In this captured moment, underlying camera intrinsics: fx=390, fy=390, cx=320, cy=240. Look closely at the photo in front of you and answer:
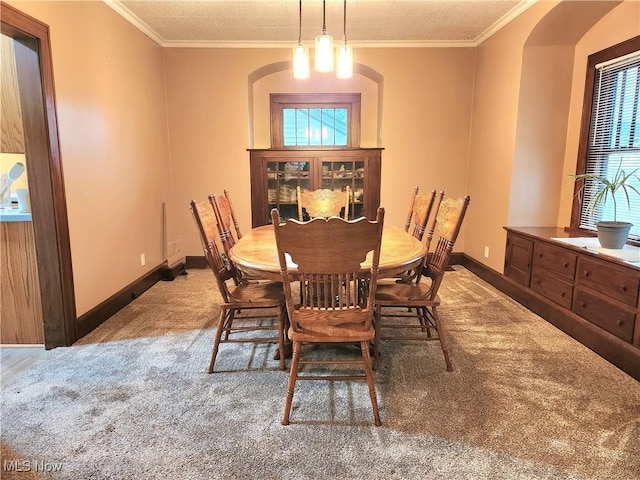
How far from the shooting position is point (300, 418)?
72.4 inches

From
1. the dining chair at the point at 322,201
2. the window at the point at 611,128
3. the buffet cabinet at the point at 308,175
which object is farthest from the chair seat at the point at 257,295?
the window at the point at 611,128

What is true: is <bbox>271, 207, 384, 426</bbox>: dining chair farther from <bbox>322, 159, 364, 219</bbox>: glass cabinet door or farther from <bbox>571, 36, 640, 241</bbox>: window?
<bbox>322, 159, 364, 219</bbox>: glass cabinet door

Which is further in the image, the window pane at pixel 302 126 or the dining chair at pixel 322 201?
the window pane at pixel 302 126

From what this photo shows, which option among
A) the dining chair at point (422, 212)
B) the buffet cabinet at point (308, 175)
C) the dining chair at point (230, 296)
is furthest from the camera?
the buffet cabinet at point (308, 175)

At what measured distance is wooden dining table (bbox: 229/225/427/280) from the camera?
1.95 m

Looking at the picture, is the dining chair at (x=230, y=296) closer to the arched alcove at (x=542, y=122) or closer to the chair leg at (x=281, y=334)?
the chair leg at (x=281, y=334)

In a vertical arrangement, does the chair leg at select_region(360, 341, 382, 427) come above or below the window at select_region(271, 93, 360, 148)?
below

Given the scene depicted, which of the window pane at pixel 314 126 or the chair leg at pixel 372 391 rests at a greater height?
the window pane at pixel 314 126

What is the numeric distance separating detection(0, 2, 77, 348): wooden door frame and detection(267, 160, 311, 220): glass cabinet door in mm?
2181

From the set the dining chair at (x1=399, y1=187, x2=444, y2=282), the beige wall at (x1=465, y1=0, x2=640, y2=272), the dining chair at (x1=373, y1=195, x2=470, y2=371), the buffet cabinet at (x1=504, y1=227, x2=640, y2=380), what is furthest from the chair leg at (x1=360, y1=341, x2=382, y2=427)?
the beige wall at (x1=465, y1=0, x2=640, y2=272)

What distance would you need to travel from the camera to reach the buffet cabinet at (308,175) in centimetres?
433

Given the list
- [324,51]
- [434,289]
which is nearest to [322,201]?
[324,51]

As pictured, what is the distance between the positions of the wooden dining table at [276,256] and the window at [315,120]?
8.19 ft

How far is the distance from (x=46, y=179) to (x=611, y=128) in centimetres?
413
